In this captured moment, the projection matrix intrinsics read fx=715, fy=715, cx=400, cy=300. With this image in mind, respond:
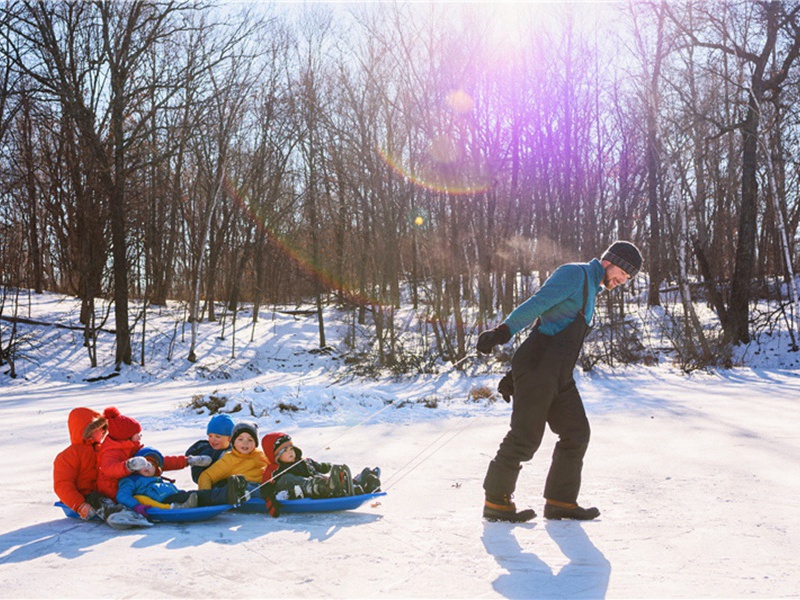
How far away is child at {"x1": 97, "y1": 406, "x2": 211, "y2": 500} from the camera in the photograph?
191 inches

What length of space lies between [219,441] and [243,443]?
284 mm

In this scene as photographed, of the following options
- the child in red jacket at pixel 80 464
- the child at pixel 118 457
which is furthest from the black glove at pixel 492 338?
the child in red jacket at pixel 80 464

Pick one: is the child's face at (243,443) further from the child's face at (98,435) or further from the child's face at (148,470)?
the child's face at (98,435)

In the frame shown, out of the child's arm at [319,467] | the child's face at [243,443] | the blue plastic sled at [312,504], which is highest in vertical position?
the child's face at [243,443]

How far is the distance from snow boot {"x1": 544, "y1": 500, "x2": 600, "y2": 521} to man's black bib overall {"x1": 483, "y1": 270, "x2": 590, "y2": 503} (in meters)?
0.04

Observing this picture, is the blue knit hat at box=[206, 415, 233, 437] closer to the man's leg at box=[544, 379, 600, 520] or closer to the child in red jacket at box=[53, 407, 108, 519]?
the child in red jacket at box=[53, 407, 108, 519]

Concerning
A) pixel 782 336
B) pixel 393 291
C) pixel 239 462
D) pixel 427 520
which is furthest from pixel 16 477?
pixel 782 336

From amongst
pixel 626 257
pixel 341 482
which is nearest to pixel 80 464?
pixel 341 482

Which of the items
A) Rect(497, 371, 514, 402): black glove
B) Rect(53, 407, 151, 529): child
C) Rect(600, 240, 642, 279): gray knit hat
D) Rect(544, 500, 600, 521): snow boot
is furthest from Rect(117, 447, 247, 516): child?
Rect(600, 240, 642, 279): gray knit hat

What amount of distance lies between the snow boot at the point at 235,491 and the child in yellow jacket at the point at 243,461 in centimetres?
24

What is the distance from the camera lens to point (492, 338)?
170 inches

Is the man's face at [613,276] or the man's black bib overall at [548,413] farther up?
the man's face at [613,276]

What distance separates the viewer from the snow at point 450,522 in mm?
3367

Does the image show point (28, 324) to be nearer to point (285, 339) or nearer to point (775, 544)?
point (285, 339)
